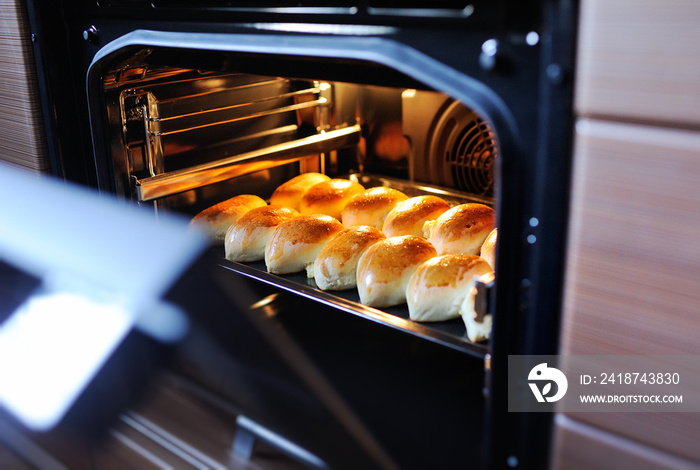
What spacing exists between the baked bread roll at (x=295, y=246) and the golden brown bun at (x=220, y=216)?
0.48 ft

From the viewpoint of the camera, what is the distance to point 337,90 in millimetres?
1529

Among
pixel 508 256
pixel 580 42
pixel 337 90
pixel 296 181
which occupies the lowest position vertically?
pixel 296 181

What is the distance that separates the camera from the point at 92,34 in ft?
3.39

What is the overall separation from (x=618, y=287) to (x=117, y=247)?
1.78 ft

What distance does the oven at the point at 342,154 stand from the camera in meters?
0.61

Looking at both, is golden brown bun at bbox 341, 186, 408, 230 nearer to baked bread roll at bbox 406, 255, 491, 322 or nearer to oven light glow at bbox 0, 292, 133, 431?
baked bread roll at bbox 406, 255, 491, 322

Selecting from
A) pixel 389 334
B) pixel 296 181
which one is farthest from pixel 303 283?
pixel 296 181

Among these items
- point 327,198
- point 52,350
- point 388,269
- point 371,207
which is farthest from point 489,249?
point 52,350

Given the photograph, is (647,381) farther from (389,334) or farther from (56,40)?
(56,40)

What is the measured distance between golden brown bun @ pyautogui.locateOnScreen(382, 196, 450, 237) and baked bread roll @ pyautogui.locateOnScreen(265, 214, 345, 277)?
14cm

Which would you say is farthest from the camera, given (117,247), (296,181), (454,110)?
(296,181)

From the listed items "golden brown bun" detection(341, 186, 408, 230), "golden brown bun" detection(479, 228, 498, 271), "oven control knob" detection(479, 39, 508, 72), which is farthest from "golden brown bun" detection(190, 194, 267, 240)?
"oven control knob" detection(479, 39, 508, 72)

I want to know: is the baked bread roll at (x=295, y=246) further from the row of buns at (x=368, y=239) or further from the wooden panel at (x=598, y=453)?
the wooden panel at (x=598, y=453)

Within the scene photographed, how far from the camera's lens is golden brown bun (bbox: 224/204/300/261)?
1294mm
